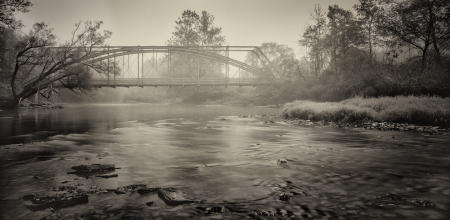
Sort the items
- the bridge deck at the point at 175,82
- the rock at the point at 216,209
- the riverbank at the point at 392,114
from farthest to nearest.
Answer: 1. the bridge deck at the point at 175,82
2. the riverbank at the point at 392,114
3. the rock at the point at 216,209

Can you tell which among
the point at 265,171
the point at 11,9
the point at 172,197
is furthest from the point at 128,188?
the point at 11,9

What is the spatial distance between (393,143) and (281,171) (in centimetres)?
722

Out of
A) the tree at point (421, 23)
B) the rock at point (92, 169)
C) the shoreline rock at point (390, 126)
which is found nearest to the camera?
the rock at point (92, 169)

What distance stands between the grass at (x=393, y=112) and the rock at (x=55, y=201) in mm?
19409

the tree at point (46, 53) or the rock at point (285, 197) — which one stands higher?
the tree at point (46, 53)

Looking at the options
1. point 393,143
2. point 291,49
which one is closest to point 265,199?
point 393,143

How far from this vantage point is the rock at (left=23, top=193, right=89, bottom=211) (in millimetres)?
5578

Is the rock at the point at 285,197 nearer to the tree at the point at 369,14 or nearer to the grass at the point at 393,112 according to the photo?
the grass at the point at 393,112

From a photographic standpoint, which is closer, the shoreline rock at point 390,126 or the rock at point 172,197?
the rock at point 172,197

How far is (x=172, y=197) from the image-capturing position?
6.05m

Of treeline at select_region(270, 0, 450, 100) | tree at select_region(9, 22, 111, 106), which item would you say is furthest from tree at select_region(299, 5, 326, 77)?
tree at select_region(9, 22, 111, 106)

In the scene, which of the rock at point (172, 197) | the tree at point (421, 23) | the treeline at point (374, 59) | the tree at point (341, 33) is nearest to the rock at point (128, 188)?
the rock at point (172, 197)

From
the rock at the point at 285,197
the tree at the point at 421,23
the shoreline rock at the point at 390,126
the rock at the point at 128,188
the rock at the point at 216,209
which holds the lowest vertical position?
the rock at the point at 216,209

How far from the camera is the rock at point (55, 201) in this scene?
558 centimetres
